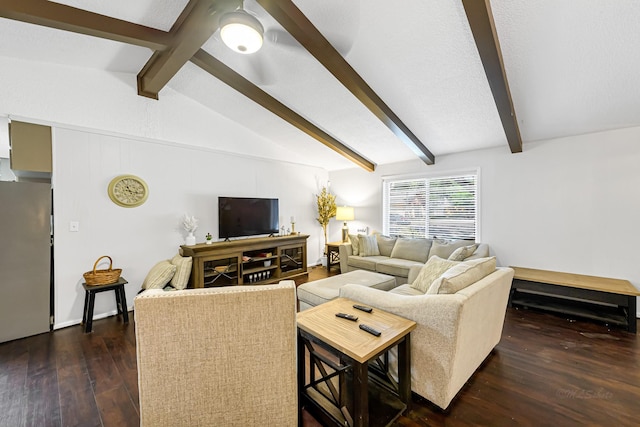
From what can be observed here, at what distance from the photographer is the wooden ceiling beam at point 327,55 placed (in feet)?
6.72

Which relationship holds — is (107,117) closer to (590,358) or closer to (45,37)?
(45,37)

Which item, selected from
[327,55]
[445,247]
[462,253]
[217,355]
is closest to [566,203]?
[462,253]

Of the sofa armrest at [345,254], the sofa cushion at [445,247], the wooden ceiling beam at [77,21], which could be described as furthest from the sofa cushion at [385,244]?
the wooden ceiling beam at [77,21]

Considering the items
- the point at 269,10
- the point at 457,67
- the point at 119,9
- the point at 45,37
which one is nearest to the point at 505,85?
the point at 457,67

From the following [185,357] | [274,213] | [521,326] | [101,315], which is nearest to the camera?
[185,357]

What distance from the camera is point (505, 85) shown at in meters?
2.45

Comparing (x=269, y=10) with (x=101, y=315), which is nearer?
(x=269, y=10)

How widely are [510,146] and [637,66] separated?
144 cm

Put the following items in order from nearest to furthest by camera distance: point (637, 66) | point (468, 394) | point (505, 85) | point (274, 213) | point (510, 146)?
point (468, 394)
point (637, 66)
point (505, 85)
point (510, 146)
point (274, 213)

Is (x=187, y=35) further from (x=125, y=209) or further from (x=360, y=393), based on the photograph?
(x=360, y=393)

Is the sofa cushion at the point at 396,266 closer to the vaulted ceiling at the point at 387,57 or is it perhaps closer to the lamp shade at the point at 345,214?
the lamp shade at the point at 345,214

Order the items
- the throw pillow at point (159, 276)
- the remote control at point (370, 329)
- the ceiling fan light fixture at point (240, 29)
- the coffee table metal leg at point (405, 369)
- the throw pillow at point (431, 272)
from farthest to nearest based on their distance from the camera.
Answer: the throw pillow at point (159, 276) → the throw pillow at point (431, 272) → the ceiling fan light fixture at point (240, 29) → the coffee table metal leg at point (405, 369) → the remote control at point (370, 329)

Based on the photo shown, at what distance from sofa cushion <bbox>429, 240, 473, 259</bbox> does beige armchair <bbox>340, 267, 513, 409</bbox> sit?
2.19 meters

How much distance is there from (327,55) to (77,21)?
207 centimetres
